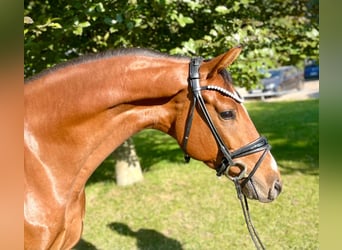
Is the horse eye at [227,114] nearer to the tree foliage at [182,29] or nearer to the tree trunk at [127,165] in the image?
the tree foliage at [182,29]

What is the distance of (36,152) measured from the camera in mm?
2000

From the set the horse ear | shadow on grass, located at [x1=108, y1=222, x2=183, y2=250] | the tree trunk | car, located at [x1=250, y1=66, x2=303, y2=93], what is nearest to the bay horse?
the horse ear

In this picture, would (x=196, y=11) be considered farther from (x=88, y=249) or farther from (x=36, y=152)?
(x=36, y=152)

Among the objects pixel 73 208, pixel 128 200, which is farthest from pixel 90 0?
pixel 128 200

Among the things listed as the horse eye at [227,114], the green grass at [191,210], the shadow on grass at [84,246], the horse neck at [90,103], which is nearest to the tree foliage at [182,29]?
the green grass at [191,210]

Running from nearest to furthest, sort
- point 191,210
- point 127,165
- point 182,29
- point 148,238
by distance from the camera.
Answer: point 148,238, point 182,29, point 191,210, point 127,165

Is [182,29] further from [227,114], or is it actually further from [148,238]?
[227,114]

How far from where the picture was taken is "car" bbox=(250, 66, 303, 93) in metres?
24.0

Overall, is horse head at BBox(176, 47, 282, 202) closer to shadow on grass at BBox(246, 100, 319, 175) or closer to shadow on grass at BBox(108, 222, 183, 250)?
shadow on grass at BBox(108, 222, 183, 250)

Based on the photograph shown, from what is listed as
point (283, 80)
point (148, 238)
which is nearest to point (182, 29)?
point (148, 238)

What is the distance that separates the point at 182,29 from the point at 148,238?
9.17ft

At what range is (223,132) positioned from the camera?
6.87ft

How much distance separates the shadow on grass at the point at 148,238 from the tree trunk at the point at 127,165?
1645mm

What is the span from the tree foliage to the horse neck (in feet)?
6.94
